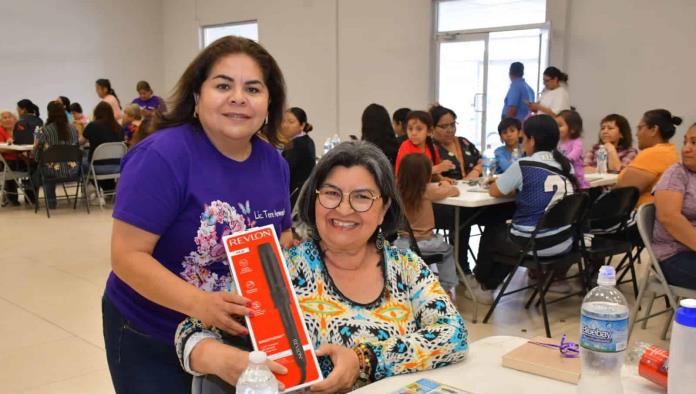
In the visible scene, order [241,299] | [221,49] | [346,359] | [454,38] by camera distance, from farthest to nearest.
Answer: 1. [454,38]
2. [221,49]
3. [346,359]
4. [241,299]

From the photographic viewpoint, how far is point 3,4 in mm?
11844

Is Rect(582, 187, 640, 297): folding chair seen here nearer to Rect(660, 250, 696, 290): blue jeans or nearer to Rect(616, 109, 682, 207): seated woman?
Rect(616, 109, 682, 207): seated woman

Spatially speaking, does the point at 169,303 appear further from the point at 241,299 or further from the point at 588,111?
the point at 588,111

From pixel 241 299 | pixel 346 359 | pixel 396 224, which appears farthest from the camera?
pixel 396 224

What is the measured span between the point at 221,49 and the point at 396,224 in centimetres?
67

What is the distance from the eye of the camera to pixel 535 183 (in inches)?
159

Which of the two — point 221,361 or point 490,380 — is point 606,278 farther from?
point 221,361

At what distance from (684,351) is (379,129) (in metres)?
4.59

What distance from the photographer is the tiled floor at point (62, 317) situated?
3.37 meters

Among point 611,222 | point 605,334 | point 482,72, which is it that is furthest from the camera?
point 482,72

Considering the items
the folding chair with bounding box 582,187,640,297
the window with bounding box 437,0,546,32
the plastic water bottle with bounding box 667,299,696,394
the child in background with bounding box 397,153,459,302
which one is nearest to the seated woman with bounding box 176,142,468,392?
the plastic water bottle with bounding box 667,299,696,394

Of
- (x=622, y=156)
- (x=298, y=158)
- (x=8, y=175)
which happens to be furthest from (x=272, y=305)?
(x=8, y=175)

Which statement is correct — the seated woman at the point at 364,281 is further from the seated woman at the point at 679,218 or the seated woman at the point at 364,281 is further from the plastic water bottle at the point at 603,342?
the seated woman at the point at 679,218

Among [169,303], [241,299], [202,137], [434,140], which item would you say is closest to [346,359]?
[241,299]
